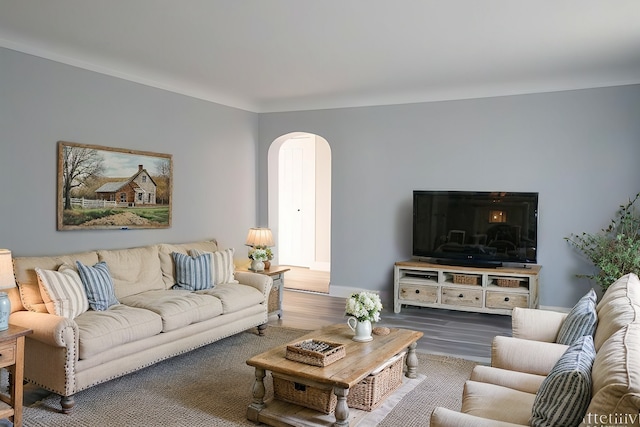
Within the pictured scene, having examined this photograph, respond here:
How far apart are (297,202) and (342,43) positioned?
568cm

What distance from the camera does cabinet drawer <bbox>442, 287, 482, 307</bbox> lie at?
5664 millimetres

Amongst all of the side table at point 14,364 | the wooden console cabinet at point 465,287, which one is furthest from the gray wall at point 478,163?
the side table at point 14,364

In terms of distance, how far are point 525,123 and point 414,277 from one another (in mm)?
2181

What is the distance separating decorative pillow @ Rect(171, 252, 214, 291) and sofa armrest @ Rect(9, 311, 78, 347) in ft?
5.25

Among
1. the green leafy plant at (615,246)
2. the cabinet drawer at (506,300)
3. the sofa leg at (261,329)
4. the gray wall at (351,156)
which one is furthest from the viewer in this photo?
the cabinet drawer at (506,300)

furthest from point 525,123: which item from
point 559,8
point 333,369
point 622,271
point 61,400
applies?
point 61,400

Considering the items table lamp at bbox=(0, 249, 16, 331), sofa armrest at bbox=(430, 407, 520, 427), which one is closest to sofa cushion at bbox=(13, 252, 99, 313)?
table lamp at bbox=(0, 249, 16, 331)

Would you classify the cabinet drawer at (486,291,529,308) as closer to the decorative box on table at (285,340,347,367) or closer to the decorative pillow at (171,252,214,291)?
the decorative box on table at (285,340,347,367)

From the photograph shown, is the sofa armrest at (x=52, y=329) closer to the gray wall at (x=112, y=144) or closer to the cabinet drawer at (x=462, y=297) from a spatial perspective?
the gray wall at (x=112, y=144)

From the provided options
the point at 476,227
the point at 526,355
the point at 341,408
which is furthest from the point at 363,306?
the point at 476,227

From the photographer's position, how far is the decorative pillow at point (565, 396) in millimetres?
1810

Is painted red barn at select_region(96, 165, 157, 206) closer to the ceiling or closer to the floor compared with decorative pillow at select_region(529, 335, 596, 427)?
closer to the ceiling

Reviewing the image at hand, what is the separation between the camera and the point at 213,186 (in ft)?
20.9

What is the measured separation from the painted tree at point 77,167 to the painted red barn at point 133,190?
0.60ft
